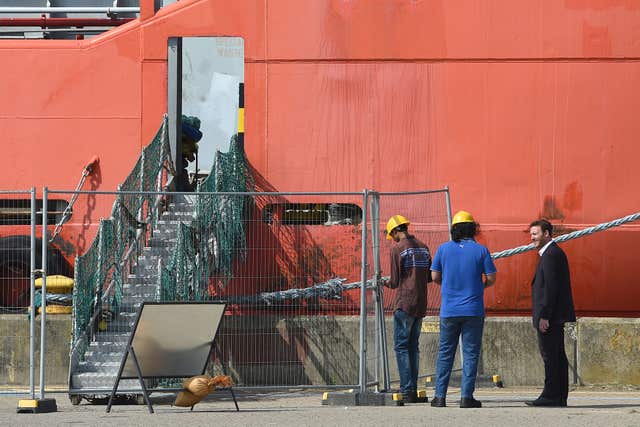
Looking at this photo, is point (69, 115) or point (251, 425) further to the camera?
point (69, 115)

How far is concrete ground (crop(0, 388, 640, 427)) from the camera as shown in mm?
9961

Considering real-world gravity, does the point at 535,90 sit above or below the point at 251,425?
above

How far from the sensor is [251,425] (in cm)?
983

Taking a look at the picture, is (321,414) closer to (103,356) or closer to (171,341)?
(171,341)

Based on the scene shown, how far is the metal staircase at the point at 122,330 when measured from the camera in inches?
468

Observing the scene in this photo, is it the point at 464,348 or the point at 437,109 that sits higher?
the point at 437,109

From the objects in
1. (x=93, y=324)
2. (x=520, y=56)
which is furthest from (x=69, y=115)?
(x=520, y=56)

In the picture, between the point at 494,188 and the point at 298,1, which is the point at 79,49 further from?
the point at 494,188

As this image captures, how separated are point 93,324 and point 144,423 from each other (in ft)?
8.34

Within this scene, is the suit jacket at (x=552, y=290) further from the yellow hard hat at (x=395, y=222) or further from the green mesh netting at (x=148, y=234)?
the green mesh netting at (x=148, y=234)

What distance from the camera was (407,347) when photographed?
11875 mm

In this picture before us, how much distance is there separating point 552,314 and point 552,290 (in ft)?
0.64

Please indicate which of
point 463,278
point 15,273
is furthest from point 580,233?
point 15,273

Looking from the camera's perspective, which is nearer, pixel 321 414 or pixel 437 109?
pixel 321 414
